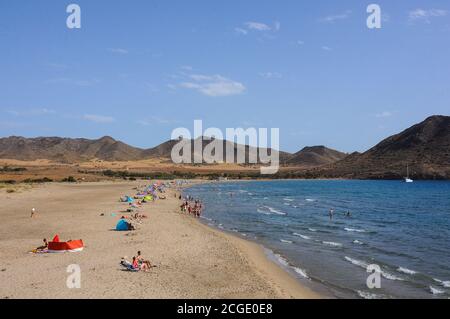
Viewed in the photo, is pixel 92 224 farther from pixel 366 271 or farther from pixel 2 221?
pixel 366 271

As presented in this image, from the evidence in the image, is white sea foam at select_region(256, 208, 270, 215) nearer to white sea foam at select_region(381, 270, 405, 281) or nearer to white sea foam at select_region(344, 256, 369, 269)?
white sea foam at select_region(344, 256, 369, 269)

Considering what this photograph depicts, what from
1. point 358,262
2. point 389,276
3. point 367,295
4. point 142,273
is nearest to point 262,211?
point 358,262

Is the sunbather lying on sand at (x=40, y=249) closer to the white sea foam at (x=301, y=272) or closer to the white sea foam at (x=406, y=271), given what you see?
the white sea foam at (x=301, y=272)

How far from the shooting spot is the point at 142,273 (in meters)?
18.5

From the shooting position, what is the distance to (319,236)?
32.0 metres

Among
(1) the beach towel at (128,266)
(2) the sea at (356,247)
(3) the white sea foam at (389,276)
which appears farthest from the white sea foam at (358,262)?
(1) the beach towel at (128,266)

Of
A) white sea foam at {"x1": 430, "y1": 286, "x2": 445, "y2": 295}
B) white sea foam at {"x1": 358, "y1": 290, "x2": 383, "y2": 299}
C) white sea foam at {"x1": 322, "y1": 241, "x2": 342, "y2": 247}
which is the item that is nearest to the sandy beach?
white sea foam at {"x1": 358, "y1": 290, "x2": 383, "y2": 299}

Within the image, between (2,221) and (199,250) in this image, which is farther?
(2,221)

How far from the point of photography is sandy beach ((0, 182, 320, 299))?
16000 millimetres

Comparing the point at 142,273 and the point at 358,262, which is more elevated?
the point at 142,273

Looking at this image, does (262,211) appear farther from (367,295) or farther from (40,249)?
(367,295)
